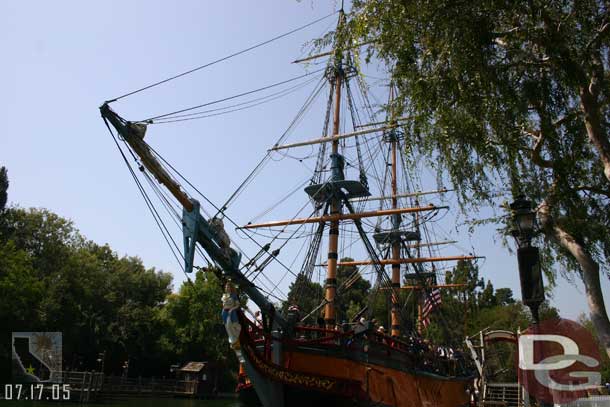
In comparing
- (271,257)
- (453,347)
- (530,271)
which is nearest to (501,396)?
(453,347)

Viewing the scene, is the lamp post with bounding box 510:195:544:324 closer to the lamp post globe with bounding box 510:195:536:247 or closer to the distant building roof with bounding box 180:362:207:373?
the lamp post globe with bounding box 510:195:536:247

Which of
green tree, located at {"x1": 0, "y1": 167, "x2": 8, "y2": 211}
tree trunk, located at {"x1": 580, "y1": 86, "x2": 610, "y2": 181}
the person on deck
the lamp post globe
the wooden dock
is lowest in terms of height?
the wooden dock

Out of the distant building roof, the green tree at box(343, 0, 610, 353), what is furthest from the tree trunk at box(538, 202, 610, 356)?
the distant building roof

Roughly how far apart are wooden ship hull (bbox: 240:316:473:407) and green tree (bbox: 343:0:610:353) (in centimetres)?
716

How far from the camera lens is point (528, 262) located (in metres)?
6.88

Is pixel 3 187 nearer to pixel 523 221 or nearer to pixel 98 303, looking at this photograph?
pixel 98 303

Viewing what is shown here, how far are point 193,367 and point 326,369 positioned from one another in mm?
29854

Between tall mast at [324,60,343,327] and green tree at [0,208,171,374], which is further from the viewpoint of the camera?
green tree at [0,208,171,374]

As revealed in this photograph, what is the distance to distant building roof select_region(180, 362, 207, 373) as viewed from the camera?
41.0 meters

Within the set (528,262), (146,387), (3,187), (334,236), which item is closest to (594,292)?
(528,262)

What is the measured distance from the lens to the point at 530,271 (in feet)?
22.6

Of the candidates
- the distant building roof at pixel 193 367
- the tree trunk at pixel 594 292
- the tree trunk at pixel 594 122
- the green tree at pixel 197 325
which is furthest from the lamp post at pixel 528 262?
the distant building roof at pixel 193 367

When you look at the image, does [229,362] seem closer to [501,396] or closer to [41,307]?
[41,307]

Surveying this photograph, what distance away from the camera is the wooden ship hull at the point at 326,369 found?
1322 centimetres
